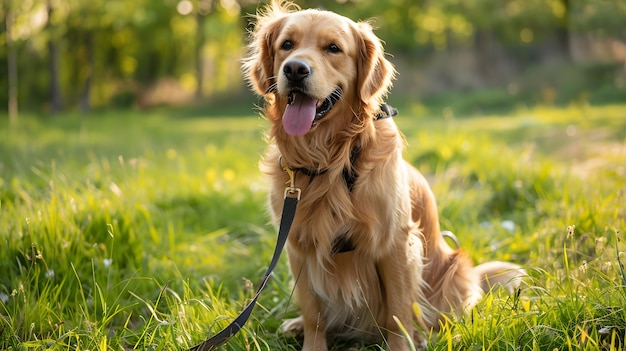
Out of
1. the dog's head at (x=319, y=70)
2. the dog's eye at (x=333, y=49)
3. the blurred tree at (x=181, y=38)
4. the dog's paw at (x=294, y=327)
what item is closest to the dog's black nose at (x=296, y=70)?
the dog's head at (x=319, y=70)

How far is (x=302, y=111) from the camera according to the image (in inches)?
109

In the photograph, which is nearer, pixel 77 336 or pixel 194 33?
pixel 77 336


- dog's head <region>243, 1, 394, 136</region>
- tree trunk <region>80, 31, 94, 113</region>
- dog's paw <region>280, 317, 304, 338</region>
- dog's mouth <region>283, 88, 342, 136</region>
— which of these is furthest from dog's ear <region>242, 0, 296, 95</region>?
tree trunk <region>80, 31, 94, 113</region>

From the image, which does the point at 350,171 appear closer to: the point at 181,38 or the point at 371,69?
the point at 371,69

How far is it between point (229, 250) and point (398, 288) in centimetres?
174

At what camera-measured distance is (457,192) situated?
5.06 meters

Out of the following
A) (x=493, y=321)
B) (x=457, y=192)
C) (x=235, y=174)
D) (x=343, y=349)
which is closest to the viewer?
(x=493, y=321)

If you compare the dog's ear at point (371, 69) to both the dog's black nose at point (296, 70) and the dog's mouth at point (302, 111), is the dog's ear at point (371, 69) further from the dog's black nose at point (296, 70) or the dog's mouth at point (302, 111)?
the dog's black nose at point (296, 70)

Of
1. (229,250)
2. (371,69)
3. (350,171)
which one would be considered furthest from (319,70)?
(229,250)

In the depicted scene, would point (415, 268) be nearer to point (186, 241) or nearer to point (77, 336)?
point (77, 336)

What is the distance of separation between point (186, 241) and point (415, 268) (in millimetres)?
1864

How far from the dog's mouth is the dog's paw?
100 cm

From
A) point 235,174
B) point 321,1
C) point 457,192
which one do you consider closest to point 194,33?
point 321,1

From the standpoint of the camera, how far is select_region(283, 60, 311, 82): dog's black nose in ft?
8.75
